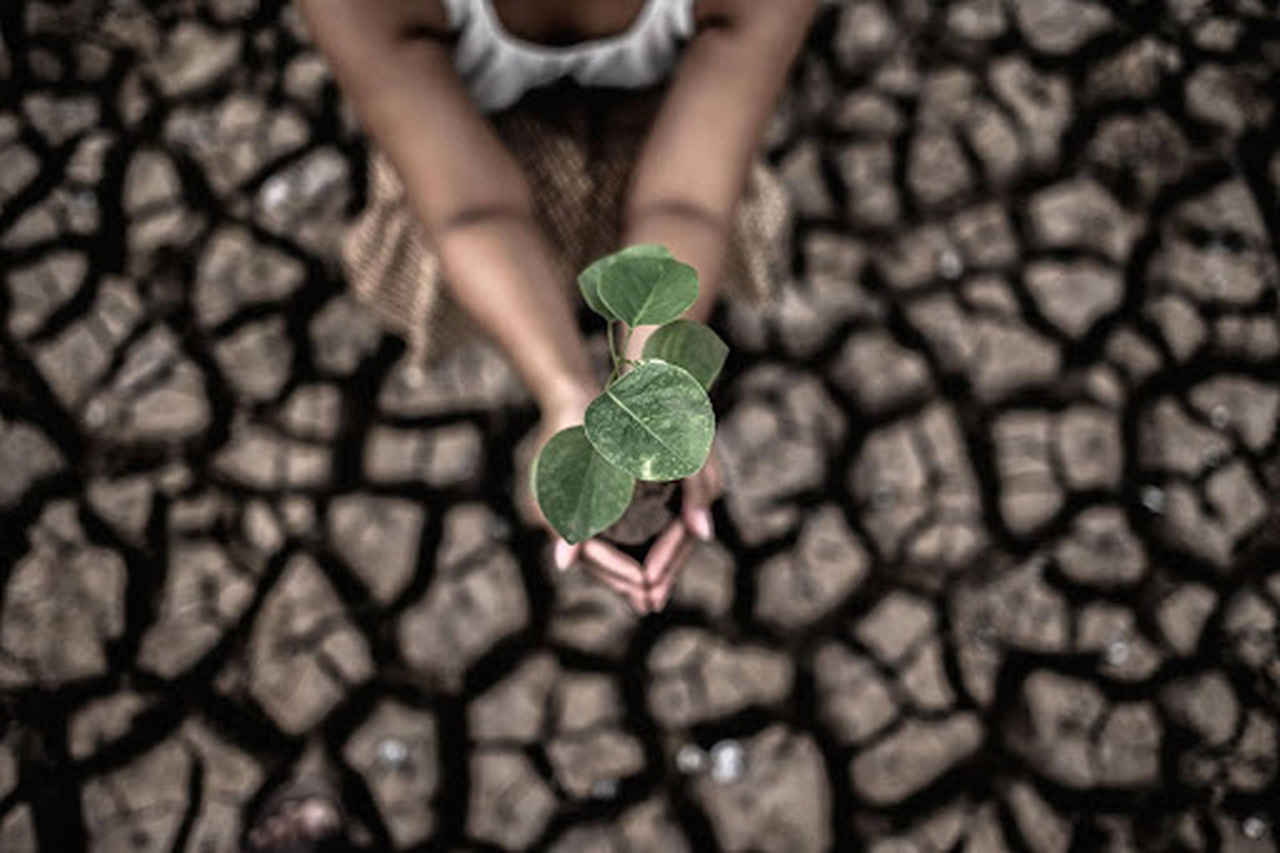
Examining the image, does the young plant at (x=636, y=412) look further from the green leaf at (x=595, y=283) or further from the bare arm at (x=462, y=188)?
the bare arm at (x=462, y=188)

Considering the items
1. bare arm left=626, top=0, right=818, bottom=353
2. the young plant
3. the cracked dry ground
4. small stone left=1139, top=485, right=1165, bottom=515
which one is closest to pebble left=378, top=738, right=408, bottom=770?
the cracked dry ground

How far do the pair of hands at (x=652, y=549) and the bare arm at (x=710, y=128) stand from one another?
0.19m

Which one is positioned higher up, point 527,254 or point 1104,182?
point 527,254

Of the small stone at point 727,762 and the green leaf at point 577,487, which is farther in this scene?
the small stone at point 727,762

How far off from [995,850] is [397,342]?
4.42 ft

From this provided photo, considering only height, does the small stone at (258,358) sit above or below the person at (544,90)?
below

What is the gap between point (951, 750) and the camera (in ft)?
4.97

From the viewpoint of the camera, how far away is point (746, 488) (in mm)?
1642

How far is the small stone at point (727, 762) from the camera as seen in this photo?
4.92 feet

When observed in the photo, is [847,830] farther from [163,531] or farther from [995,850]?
[163,531]

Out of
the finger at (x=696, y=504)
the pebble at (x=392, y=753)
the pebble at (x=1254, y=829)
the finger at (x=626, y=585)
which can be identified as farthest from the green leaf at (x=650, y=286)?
the pebble at (x=1254, y=829)

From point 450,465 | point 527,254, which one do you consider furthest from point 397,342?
point 527,254

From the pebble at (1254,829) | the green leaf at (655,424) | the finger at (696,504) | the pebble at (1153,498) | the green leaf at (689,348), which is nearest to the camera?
the green leaf at (655,424)

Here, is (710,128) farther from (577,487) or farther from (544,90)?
(577,487)
